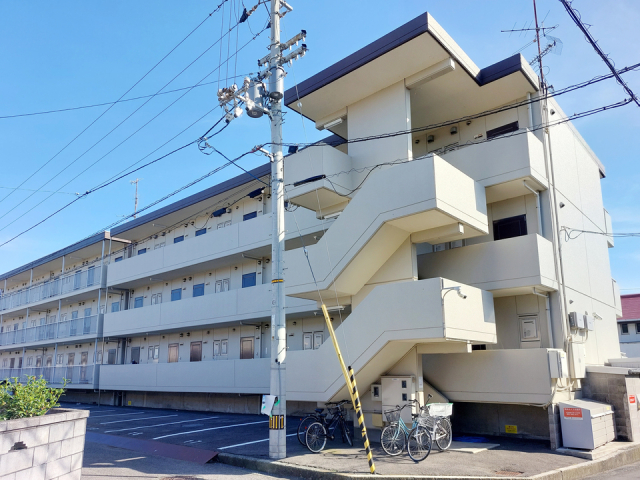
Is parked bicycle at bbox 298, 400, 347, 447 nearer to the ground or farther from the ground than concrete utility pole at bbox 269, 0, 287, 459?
nearer to the ground

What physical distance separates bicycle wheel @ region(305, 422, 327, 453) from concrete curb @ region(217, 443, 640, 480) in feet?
3.82

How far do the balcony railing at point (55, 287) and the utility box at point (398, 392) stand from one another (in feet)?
69.8

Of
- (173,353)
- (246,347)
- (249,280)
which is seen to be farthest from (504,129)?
(173,353)

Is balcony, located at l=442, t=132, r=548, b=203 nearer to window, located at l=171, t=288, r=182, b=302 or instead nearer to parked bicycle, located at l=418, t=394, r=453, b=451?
parked bicycle, located at l=418, t=394, r=453, b=451

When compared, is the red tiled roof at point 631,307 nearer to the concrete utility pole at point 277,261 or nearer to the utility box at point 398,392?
the utility box at point 398,392

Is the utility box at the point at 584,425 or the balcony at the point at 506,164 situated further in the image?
the balcony at the point at 506,164

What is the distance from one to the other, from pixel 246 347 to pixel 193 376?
2.61 m

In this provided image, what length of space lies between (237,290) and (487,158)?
11414mm

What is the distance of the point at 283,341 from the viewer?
1094cm

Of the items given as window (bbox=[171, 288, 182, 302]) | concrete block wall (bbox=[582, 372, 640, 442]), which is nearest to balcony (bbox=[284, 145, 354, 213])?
concrete block wall (bbox=[582, 372, 640, 442])

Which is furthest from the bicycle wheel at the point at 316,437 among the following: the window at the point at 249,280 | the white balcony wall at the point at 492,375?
the window at the point at 249,280

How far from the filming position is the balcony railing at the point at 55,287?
29359 mm

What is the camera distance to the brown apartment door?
24.8 metres

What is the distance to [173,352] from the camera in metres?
25.0
